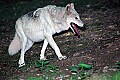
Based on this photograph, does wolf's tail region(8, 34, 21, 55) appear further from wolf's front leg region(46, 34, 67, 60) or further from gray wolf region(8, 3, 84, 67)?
wolf's front leg region(46, 34, 67, 60)

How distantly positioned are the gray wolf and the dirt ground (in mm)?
552

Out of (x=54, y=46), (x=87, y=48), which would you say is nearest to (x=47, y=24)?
(x=54, y=46)

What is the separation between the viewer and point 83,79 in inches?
296

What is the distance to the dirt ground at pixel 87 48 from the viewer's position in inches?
349

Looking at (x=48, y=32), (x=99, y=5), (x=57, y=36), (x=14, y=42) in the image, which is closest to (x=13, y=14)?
(x=99, y=5)

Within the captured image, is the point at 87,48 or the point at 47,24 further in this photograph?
the point at 87,48

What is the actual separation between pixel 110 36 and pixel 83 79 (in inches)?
161

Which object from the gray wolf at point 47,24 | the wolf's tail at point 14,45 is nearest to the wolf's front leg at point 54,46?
the gray wolf at point 47,24

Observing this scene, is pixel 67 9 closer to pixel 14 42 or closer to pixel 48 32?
pixel 48 32

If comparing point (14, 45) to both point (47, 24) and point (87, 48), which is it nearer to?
point (47, 24)

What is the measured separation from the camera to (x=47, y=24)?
31.9 ft

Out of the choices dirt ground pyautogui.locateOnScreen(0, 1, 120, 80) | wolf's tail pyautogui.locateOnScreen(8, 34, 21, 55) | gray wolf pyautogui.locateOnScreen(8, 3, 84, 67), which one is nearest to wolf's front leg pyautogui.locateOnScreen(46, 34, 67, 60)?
gray wolf pyautogui.locateOnScreen(8, 3, 84, 67)

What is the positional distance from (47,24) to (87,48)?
1594 millimetres

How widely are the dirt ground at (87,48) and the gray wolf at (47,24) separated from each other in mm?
552
